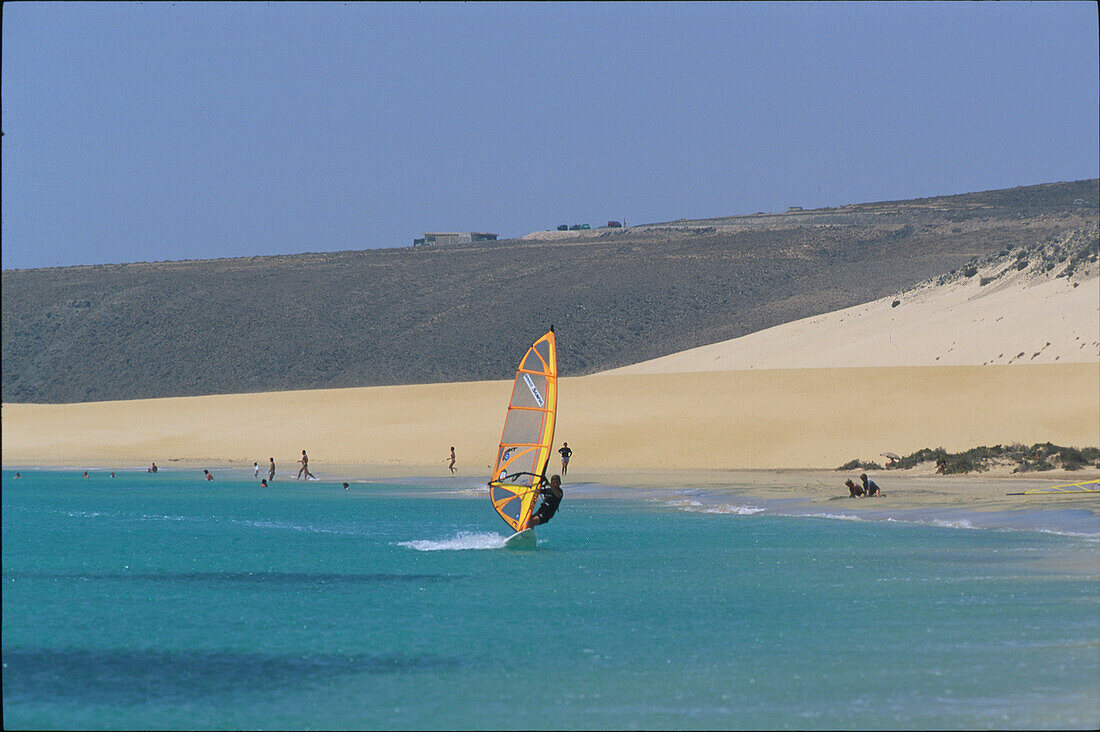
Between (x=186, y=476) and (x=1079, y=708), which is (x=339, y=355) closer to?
(x=186, y=476)

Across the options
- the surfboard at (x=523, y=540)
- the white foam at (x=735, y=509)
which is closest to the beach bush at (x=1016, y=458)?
the white foam at (x=735, y=509)

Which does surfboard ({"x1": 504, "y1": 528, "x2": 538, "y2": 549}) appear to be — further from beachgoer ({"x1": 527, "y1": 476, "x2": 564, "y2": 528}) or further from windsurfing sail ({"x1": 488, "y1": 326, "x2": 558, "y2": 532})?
beachgoer ({"x1": 527, "y1": 476, "x2": 564, "y2": 528})

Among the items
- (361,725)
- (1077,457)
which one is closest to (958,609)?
(361,725)

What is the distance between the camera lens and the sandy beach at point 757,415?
137 feet

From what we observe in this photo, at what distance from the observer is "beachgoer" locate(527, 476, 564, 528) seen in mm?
23031

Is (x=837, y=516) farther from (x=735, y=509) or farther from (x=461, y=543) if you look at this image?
(x=461, y=543)

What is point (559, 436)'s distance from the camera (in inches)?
2005

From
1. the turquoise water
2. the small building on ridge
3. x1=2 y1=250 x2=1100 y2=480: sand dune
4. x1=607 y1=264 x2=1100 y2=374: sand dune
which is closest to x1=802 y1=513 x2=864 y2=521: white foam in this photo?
the turquoise water

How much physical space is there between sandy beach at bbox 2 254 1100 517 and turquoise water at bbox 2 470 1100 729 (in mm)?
8220

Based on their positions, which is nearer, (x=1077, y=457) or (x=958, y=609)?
(x=958, y=609)

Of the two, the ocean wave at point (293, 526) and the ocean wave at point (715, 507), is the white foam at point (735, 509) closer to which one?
the ocean wave at point (715, 507)

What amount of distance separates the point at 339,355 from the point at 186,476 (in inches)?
2204

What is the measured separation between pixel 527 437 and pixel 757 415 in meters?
26.3

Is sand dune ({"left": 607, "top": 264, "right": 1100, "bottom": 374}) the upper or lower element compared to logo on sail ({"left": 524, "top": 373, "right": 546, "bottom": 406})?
upper
